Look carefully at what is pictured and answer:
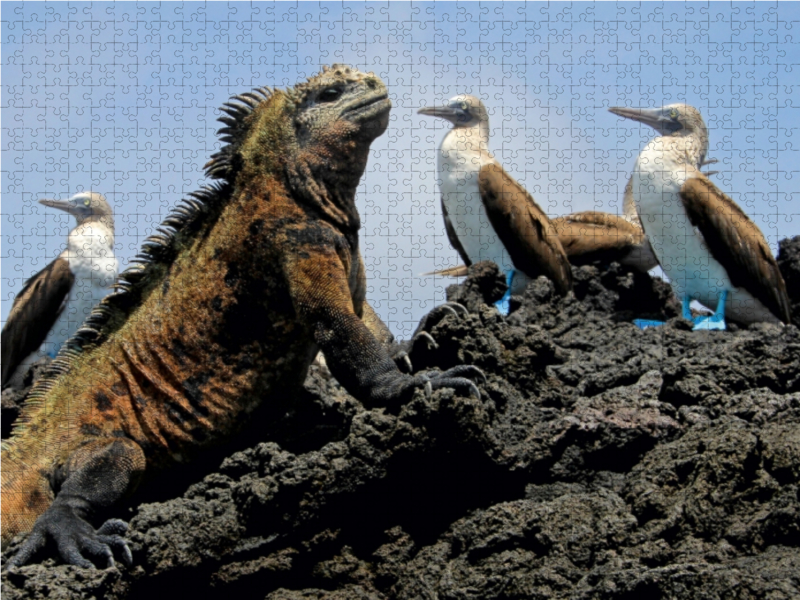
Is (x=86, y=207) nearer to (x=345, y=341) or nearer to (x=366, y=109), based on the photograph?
(x=366, y=109)

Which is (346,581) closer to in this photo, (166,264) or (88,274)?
(166,264)

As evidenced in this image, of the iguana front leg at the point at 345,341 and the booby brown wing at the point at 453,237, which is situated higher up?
the iguana front leg at the point at 345,341

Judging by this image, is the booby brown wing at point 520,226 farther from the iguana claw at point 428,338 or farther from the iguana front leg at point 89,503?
the iguana front leg at point 89,503

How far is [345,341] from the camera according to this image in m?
7.49

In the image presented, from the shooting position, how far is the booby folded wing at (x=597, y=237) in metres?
14.9

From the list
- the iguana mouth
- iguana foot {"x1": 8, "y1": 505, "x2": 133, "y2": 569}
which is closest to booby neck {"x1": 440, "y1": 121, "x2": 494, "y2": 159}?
the iguana mouth

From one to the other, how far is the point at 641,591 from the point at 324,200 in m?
3.38

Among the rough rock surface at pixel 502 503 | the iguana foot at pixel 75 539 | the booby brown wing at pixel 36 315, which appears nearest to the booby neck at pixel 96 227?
the booby brown wing at pixel 36 315

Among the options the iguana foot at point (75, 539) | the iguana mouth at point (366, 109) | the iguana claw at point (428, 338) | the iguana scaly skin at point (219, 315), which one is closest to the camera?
the iguana foot at point (75, 539)

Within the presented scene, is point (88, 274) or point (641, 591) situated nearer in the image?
point (641, 591)

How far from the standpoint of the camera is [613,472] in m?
7.25

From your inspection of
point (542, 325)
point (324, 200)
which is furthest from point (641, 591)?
point (542, 325)

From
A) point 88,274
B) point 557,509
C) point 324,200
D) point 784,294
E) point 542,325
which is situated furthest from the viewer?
point 88,274

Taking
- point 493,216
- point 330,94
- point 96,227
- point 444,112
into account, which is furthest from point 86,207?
point 330,94
